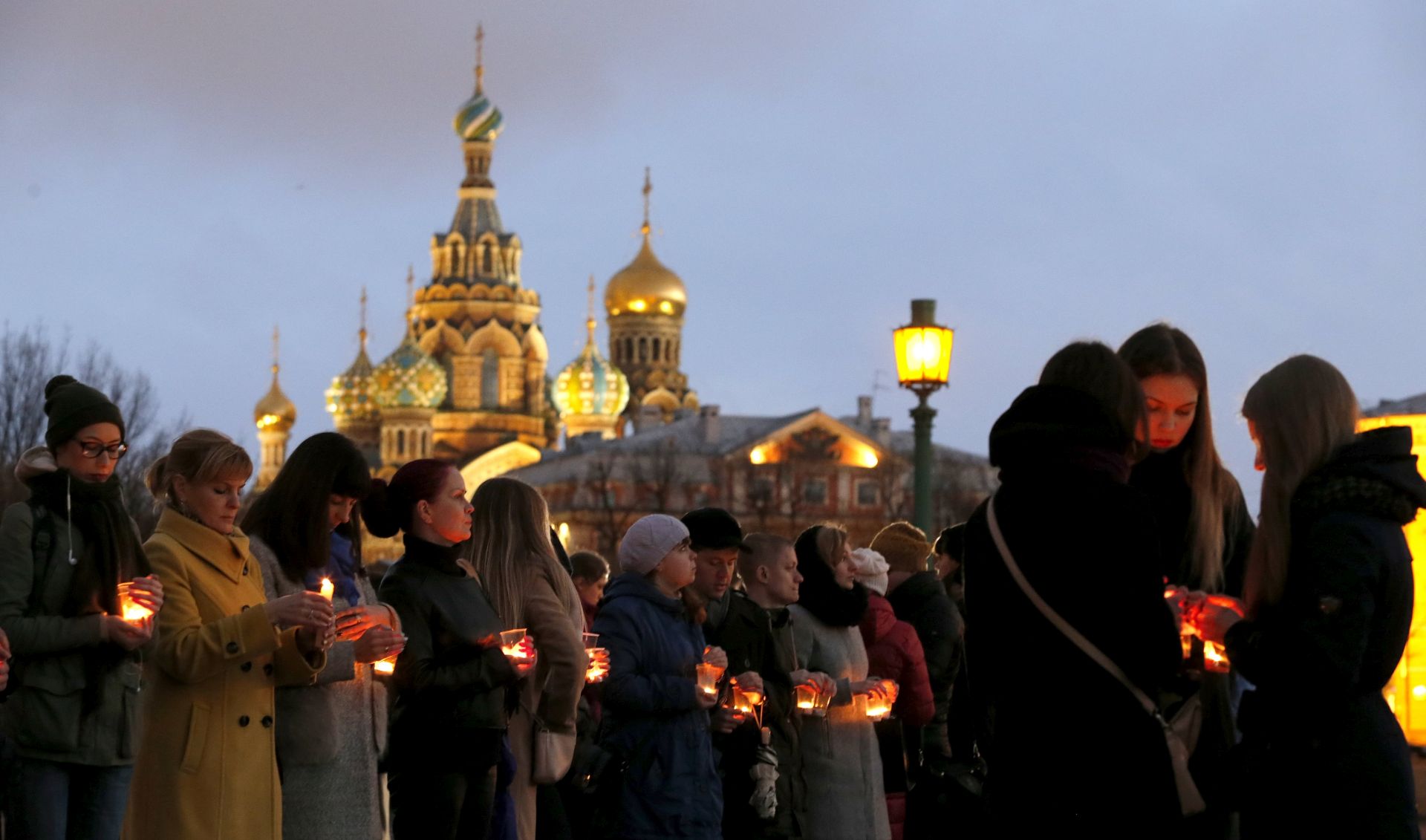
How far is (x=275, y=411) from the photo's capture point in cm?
11694

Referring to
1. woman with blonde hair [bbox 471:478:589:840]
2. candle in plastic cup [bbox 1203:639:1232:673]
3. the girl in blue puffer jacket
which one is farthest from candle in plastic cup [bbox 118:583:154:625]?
candle in plastic cup [bbox 1203:639:1232:673]

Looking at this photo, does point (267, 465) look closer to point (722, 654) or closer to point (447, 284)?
point (447, 284)

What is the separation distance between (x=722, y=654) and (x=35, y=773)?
257 cm

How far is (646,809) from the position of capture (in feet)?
26.9

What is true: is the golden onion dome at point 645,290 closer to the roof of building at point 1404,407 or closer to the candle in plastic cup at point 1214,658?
the roof of building at point 1404,407

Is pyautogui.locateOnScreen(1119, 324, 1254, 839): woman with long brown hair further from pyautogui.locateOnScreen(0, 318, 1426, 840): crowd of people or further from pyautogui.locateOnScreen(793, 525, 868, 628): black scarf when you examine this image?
pyautogui.locateOnScreen(793, 525, 868, 628): black scarf

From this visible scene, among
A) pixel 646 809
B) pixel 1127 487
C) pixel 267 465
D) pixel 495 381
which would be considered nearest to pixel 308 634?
pixel 646 809

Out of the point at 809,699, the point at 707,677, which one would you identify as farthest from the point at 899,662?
the point at 707,677

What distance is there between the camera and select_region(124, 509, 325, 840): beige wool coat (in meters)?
6.55

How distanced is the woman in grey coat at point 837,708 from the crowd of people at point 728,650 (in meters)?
0.01

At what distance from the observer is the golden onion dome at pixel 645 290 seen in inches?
4464

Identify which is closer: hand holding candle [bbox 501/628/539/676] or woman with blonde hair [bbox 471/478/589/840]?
hand holding candle [bbox 501/628/539/676]

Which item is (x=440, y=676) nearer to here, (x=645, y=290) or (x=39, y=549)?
(x=39, y=549)

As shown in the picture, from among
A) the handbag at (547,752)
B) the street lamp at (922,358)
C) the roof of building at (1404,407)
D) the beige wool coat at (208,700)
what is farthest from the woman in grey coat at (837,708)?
the roof of building at (1404,407)
